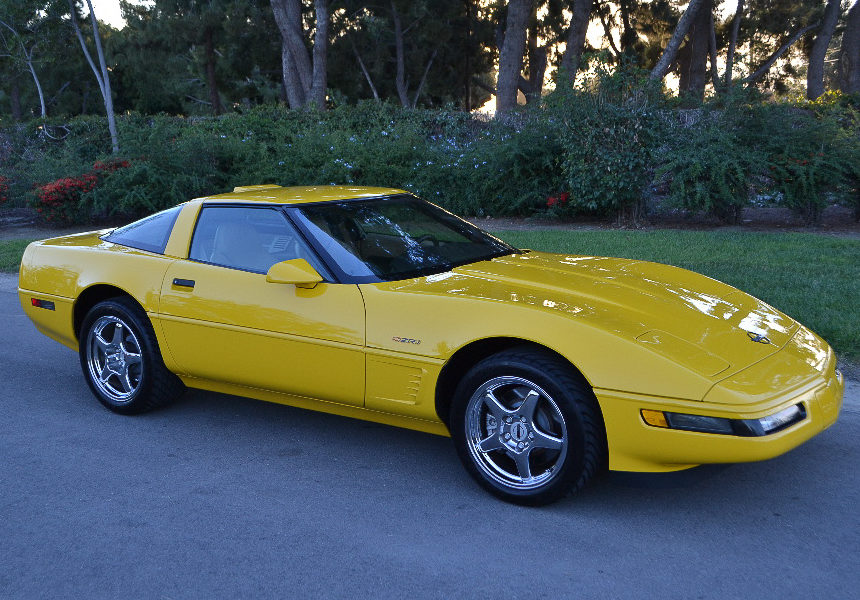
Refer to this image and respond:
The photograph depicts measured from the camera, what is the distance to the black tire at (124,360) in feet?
15.9

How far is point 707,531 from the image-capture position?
3381mm

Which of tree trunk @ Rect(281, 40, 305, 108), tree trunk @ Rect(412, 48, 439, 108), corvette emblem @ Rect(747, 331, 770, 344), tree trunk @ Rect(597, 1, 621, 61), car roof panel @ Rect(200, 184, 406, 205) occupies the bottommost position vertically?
corvette emblem @ Rect(747, 331, 770, 344)

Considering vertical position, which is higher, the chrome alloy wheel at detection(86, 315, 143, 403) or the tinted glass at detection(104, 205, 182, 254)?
the tinted glass at detection(104, 205, 182, 254)

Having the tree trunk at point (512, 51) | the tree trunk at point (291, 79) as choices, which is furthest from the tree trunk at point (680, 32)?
the tree trunk at point (291, 79)

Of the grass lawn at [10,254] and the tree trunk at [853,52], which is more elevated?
the tree trunk at [853,52]

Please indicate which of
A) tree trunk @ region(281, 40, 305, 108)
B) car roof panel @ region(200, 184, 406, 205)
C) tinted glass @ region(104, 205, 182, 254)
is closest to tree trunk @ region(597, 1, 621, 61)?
tree trunk @ region(281, 40, 305, 108)

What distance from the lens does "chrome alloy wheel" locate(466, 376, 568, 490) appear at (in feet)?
11.6

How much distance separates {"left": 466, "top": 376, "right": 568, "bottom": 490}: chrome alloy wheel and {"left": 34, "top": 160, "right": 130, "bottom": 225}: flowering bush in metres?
13.1

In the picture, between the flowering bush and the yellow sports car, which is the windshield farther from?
the flowering bush

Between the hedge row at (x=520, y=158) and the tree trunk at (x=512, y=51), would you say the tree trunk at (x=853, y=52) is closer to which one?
the tree trunk at (x=512, y=51)

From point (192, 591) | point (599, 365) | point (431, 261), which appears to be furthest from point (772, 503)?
point (192, 591)

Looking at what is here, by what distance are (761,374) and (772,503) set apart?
2.15ft

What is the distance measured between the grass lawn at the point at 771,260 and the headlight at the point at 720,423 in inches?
107

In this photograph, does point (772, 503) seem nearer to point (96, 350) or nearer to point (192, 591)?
point (192, 591)
